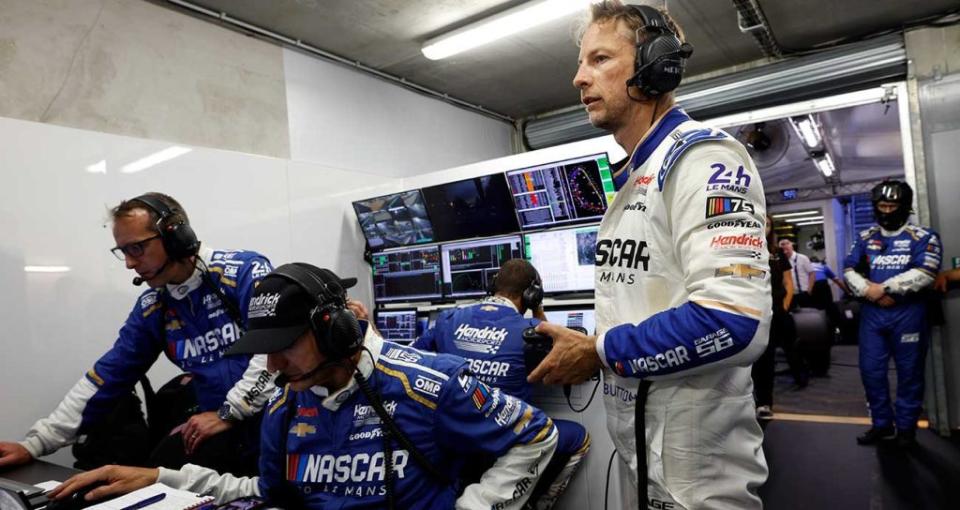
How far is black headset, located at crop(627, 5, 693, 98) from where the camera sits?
1.07 m

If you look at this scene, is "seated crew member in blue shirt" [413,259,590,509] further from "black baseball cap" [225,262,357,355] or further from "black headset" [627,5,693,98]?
"black headset" [627,5,693,98]

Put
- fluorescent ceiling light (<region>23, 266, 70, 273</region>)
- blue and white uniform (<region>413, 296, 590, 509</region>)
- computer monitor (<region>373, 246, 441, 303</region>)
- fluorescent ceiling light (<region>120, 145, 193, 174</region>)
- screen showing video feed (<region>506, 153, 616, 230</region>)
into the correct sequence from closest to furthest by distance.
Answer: blue and white uniform (<region>413, 296, 590, 509</region>)
fluorescent ceiling light (<region>23, 266, 70, 273</region>)
fluorescent ceiling light (<region>120, 145, 193, 174</region>)
screen showing video feed (<region>506, 153, 616, 230</region>)
computer monitor (<region>373, 246, 441, 303</region>)

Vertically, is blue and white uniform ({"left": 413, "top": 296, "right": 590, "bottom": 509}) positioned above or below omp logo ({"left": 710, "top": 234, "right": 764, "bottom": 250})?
below

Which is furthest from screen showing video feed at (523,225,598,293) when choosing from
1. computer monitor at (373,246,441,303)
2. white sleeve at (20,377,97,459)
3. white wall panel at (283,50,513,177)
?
white sleeve at (20,377,97,459)

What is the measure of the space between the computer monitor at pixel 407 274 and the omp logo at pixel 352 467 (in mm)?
2868

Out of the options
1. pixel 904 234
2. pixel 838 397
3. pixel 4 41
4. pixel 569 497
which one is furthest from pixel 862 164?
pixel 4 41

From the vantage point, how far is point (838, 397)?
521 cm

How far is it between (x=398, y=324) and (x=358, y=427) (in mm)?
3062

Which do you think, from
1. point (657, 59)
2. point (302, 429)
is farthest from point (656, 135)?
point (302, 429)

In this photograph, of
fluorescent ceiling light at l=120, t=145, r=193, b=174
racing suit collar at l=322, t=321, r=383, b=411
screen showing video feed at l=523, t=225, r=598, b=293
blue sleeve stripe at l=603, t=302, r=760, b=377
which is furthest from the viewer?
screen showing video feed at l=523, t=225, r=598, b=293

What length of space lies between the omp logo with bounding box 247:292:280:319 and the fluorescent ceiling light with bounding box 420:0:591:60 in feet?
10.1

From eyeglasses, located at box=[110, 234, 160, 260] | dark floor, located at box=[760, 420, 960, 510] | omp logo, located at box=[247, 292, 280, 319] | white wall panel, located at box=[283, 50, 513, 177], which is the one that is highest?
white wall panel, located at box=[283, 50, 513, 177]

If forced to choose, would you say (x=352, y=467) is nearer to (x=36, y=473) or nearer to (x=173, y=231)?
(x=36, y=473)

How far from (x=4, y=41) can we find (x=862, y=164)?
1220 cm
